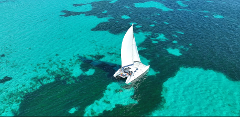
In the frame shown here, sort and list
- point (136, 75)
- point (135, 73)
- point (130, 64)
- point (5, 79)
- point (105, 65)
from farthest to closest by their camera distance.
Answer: point (105, 65) < point (130, 64) < point (135, 73) < point (136, 75) < point (5, 79)

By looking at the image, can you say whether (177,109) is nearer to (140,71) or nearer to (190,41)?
(140,71)

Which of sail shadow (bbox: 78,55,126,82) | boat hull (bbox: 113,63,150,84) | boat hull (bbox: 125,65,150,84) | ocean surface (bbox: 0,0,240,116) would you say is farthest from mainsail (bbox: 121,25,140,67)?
ocean surface (bbox: 0,0,240,116)

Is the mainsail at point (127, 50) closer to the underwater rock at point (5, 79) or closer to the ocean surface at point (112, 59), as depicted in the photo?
the ocean surface at point (112, 59)

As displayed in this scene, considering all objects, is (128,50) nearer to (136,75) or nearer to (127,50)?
(127,50)

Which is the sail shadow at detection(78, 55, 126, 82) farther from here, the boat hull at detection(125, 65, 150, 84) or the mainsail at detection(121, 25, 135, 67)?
the mainsail at detection(121, 25, 135, 67)

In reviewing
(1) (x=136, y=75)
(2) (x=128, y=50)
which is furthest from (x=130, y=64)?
(2) (x=128, y=50)

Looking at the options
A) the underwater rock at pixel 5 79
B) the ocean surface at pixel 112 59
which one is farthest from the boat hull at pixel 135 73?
the underwater rock at pixel 5 79
